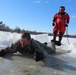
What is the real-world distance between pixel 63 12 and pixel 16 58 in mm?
4590

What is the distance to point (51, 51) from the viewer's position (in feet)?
26.6

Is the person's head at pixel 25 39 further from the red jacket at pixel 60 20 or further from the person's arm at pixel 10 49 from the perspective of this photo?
the red jacket at pixel 60 20

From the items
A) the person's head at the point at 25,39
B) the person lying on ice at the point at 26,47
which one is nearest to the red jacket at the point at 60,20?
the person lying on ice at the point at 26,47

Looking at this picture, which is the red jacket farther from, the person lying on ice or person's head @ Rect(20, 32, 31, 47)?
person's head @ Rect(20, 32, 31, 47)

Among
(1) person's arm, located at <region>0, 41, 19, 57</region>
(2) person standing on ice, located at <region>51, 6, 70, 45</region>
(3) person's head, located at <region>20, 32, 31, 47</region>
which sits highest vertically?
(2) person standing on ice, located at <region>51, 6, 70, 45</region>

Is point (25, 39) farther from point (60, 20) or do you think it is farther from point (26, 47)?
point (60, 20)

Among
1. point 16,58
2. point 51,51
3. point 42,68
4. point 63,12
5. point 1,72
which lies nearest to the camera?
point 1,72

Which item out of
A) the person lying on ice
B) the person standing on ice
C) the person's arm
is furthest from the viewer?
the person standing on ice

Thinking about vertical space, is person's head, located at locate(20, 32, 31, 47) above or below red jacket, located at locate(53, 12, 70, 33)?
below

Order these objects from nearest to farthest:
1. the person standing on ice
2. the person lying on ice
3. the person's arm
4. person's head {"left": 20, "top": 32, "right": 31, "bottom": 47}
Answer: person's head {"left": 20, "top": 32, "right": 31, "bottom": 47} → the person lying on ice → the person's arm → the person standing on ice

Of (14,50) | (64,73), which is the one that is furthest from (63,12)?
(64,73)

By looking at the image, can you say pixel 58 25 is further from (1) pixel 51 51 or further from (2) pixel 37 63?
(2) pixel 37 63

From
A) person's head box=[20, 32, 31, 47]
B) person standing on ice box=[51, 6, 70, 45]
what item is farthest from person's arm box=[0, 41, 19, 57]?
person standing on ice box=[51, 6, 70, 45]

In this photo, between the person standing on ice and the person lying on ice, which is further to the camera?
the person standing on ice
